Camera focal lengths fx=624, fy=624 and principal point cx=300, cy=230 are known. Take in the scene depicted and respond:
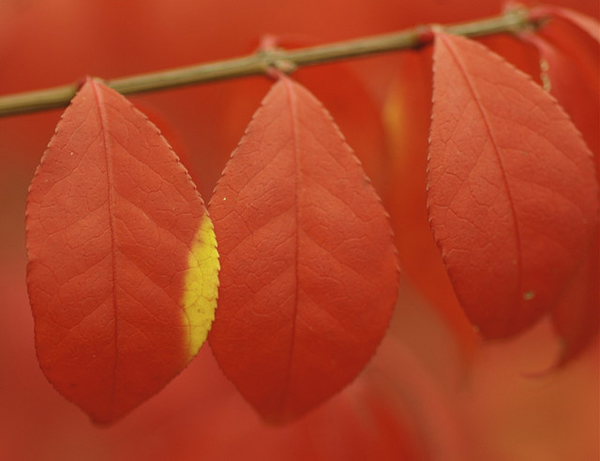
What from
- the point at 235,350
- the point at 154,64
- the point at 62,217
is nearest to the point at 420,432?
the point at 235,350

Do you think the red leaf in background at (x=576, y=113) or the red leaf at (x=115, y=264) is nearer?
the red leaf at (x=115, y=264)

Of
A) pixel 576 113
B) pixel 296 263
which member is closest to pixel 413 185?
Answer: pixel 576 113

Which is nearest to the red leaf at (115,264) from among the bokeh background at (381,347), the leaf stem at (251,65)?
the leaf stem at (251,65)

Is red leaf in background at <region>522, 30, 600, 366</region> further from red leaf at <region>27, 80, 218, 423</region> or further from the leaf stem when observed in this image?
red leaf at <region>27, 80, 218, 423</region>

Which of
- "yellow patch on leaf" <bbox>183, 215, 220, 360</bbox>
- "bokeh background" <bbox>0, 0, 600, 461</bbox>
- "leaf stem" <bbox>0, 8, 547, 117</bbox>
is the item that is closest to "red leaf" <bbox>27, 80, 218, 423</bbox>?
"yellow patch on leaf" <bbox>183, 215, 220, 360</bbox>

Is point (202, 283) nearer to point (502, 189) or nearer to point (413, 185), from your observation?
point (502, 189)

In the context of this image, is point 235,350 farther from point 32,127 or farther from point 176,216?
point 32,127

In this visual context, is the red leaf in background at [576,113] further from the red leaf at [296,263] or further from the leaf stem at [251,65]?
the red leaf at [296,263]
